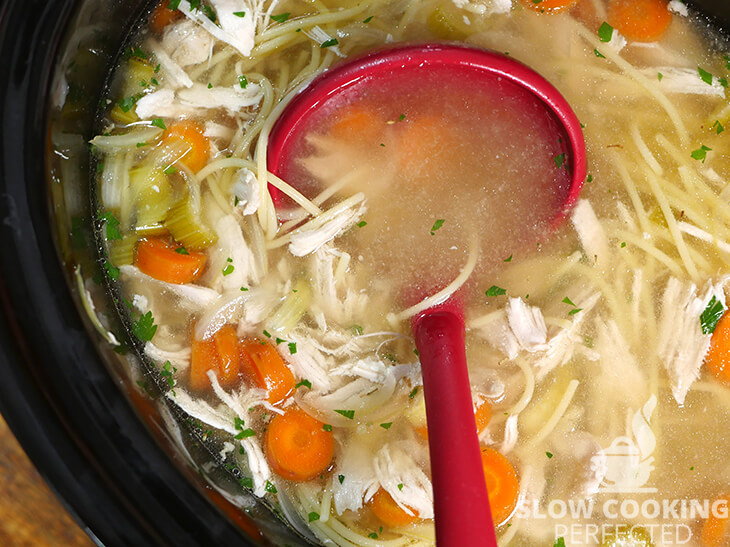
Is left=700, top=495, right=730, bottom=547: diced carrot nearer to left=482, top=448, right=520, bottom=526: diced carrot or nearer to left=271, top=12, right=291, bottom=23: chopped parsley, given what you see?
left=482, top=448, right=520, bottom=526: diced carrot

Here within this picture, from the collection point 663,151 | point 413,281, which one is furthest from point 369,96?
point 663,151

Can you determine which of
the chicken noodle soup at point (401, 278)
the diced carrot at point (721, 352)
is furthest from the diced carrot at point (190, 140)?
the diced carrot at point (721, 352)

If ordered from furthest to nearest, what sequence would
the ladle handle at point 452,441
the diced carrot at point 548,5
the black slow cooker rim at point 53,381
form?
the diced carrot at point 548,5 → the black slow cooker rim at point 53,381 → the ladle handle at point 452,441

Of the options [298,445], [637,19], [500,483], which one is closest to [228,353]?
[298,445]

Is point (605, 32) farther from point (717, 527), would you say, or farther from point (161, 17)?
point (717, 527)

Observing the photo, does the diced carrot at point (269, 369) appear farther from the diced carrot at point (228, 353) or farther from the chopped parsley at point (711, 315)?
the chopped parsley at point (711, 315)

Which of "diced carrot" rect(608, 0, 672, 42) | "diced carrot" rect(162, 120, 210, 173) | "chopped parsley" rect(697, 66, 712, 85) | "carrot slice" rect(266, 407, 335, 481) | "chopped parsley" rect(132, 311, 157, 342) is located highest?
"diced carrot" rect(608, 0, 672, 42)

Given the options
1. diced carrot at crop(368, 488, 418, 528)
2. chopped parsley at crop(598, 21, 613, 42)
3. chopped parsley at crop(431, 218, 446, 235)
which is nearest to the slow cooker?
diced carrot at crop(368, 488, 418, 528)
